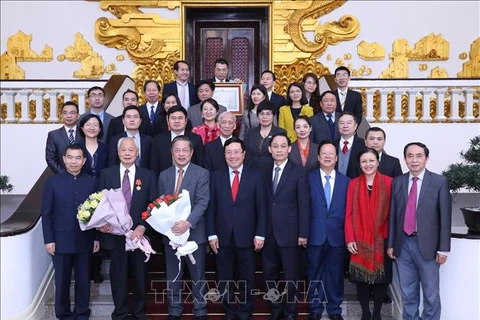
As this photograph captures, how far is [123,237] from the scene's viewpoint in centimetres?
518

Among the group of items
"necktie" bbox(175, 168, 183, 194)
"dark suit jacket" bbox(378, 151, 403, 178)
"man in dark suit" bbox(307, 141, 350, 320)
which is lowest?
"man in dark suit" bbox(307, 141, 350, 320)

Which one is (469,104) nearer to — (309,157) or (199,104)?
(199,104)

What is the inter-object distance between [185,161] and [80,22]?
5685 millimetres

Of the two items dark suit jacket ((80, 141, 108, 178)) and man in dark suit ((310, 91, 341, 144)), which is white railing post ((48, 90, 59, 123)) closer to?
dark suit jacket ((80, 141, 108, 178))

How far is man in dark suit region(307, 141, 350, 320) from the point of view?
5.23 meters

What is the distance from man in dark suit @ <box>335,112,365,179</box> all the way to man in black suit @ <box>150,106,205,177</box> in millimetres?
1203

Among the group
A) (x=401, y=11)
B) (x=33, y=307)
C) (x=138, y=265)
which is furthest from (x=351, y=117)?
(x=401, y=11)

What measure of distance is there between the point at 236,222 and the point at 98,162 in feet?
4.28

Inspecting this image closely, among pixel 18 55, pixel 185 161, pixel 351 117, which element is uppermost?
pixel 18 55

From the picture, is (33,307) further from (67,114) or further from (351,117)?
(351,117)

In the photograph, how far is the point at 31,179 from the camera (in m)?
9.09

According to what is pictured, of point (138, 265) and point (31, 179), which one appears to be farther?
point (31, 179)

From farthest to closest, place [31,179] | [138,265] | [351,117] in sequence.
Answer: [31,179] < [351,117] < [138,265]

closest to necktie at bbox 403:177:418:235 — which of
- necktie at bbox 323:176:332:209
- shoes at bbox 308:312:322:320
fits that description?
necktie at bbox 323:176:332:209
